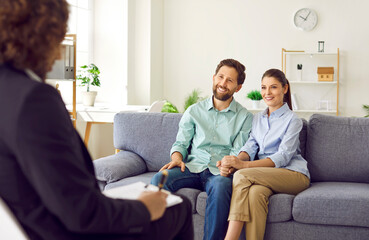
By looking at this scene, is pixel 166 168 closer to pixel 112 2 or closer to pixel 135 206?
pixel 135 206

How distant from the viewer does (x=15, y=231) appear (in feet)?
3.67

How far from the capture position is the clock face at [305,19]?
21.8 feet

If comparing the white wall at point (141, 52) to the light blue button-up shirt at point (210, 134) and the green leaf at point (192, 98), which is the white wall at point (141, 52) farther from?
the light blue button-up shirt at point (210, 134)

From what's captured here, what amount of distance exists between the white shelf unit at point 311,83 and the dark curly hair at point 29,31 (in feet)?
19.0

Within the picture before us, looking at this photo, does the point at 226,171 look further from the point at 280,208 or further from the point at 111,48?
the point at 111,48

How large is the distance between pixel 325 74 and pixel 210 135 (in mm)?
4038

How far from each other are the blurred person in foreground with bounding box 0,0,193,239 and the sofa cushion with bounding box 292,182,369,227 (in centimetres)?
151

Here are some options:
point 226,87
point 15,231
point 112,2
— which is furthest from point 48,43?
point 112,2

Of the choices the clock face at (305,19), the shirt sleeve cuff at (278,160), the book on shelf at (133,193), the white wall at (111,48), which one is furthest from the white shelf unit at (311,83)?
the book on shelf at (133,193)

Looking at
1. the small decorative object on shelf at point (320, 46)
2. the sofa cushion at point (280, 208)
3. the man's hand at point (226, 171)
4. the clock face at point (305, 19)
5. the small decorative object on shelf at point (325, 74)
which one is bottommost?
the sofa cushion at point (280, 208)

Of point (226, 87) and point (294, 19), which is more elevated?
point (294, 19)

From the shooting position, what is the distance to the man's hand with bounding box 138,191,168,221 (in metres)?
1.33

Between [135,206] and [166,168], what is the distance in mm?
1543

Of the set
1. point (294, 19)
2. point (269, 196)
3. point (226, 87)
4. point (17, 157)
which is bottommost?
point (269, 196)
